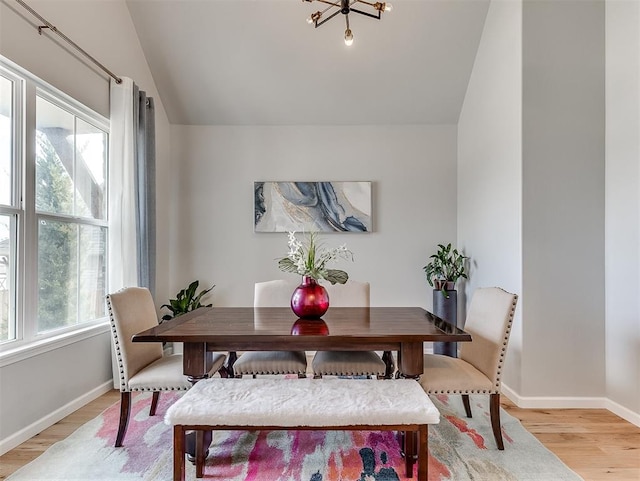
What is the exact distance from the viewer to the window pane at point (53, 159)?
2373mm

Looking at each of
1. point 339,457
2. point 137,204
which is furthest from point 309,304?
point 137,204

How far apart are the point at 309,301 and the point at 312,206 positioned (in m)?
2.08

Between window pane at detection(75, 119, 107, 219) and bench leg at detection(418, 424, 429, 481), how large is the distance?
9.20 ft

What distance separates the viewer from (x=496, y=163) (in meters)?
3.04

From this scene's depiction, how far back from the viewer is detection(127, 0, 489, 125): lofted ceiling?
127 inches

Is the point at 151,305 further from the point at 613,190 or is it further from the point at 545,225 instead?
the point at 613,190

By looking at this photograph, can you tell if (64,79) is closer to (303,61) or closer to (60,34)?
(60,34)

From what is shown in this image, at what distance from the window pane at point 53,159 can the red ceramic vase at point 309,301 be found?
1.83m

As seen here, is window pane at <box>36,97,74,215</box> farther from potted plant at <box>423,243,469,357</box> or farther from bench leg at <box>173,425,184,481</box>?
potted plant at <box>423,243,469,357</box>

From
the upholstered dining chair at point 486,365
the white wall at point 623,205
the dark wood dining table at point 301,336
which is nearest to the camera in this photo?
the dark wood dining table at point 301,336

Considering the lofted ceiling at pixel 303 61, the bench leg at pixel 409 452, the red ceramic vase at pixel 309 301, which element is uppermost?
the lofted ceiling at pixel 303 61

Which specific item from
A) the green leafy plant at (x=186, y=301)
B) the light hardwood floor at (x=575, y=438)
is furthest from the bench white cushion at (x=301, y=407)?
the green leafy plant at (x=186, y=301)

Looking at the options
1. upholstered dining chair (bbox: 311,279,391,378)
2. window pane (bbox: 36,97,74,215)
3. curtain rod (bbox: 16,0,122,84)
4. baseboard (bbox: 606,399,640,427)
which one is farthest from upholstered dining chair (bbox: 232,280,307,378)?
curtain rod (bbox: 16,0,122,84)

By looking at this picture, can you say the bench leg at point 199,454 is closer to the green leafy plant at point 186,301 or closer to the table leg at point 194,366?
the table leg at point 194,366
